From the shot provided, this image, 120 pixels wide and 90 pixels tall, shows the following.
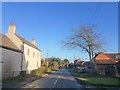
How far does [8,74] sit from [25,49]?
48.0 feet

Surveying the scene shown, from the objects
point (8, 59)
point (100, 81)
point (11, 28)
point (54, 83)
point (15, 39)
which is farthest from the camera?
point (11, 28)

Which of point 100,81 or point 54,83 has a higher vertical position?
point 54,83

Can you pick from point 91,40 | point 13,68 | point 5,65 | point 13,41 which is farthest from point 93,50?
point 5,65

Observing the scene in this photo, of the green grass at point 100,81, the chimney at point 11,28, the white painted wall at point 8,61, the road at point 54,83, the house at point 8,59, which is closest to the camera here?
the road at point 54,83

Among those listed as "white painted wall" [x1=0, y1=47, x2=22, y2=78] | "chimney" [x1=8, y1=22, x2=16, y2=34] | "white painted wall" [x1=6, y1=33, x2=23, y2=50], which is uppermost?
"chimney" [x1=8, y1=22, x2=16, y2=34]

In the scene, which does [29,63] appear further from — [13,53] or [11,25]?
[13,53]

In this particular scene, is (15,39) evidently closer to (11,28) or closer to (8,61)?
(11,28)

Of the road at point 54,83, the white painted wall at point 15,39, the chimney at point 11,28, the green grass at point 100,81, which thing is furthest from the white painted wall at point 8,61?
the green grass at point 100,81

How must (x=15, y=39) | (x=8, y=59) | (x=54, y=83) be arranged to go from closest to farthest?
(x=54, y=83) → (x=8, y=59) → (x=15, y=39)

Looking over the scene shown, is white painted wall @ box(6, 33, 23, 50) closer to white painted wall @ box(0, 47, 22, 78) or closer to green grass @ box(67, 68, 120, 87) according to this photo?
white painted wall @ box(0, 47, 22, 78)

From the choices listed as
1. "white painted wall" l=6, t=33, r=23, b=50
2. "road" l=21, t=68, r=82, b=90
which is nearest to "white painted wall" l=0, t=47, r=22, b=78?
"road" l=21, t=68, r=82, b=90

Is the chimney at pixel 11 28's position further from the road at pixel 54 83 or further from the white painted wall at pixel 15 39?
the road at pixel 54 83

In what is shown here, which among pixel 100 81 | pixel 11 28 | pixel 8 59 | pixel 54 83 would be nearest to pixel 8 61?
pixel 8 59

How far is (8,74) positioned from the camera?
33438mm
